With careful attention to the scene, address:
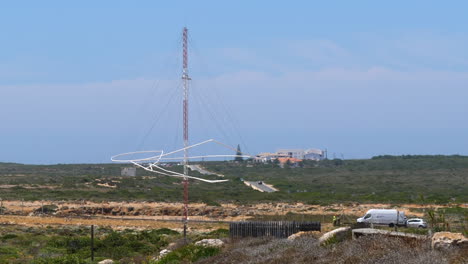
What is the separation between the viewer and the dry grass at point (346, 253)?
1592 centimetres

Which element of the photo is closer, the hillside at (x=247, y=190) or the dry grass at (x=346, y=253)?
the dry grass at (x=346, y=253)

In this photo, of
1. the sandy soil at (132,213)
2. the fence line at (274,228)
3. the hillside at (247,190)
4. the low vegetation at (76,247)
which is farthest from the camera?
the hillside at (247,190)

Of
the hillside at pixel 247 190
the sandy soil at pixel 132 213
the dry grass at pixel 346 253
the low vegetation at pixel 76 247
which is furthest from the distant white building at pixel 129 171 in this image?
the dry grass at pixel 346 253

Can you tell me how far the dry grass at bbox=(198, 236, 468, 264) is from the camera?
52.2 feet

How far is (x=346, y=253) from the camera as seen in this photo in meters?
17.8

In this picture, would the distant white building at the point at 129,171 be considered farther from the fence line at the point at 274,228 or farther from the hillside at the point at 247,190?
the fence line at the point at 274,228

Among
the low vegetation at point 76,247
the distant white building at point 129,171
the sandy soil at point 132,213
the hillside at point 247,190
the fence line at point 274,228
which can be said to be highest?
the distant white building at point 129,171

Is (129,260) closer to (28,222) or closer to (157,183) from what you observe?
(28,222)

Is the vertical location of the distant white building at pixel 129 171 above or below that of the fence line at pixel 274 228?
above

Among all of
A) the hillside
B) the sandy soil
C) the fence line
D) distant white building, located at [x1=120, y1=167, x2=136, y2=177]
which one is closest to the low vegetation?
the fence line

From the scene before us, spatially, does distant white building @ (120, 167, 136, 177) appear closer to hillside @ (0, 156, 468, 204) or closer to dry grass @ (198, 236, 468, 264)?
hillside @ (0, 156, 468, 204)

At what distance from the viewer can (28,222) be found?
171 feet

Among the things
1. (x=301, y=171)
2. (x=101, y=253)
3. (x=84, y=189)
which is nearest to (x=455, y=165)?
(x=301, y=171)

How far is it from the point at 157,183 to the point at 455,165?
96.1 metres
